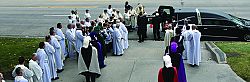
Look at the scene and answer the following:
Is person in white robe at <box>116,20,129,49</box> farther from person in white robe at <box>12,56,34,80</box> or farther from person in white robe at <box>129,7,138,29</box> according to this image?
person in white robe at <box>12,56,34,80</box>

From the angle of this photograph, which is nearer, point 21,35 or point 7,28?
point 21,35

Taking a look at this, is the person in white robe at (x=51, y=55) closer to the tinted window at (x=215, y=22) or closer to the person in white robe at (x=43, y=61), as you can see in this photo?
the person in white robe at (x=43, y=61)

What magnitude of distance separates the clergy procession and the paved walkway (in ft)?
1.06

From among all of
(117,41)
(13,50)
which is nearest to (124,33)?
(117,41)

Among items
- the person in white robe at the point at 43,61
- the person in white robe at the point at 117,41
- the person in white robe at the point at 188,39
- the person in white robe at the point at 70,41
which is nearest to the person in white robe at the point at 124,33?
the person in white robe at the point at 117,41

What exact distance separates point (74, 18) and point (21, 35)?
3.51 m

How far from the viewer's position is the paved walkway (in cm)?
1427

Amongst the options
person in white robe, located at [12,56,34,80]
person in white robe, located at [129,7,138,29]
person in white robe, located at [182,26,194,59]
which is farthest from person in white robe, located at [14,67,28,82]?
person in white robe, located at [129,7,138,29]

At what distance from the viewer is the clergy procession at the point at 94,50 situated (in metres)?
11.9

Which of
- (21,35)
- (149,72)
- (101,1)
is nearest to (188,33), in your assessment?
(149,72)

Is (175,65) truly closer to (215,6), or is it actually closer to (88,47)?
(88,47)

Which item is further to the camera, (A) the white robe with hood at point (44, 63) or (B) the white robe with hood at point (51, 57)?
(B) the white robe with hood at point (51, 57)

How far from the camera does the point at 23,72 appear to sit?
11594 millimetres

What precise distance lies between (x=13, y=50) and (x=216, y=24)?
9407 mm
